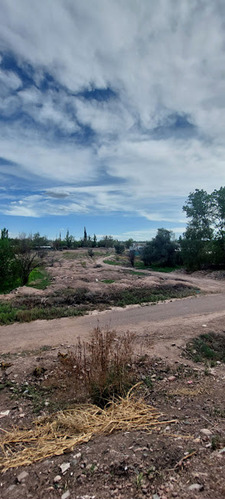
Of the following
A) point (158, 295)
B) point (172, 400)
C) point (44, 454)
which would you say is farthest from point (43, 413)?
point (158, 295)

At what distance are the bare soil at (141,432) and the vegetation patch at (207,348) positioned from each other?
0.18 meters

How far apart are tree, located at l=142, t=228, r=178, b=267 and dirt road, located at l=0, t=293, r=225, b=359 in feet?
58.9

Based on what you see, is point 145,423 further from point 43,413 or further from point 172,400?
point 43,413

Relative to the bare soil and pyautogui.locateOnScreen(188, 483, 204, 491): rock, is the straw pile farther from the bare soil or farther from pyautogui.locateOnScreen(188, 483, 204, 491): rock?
pyautogui.locateOnScreen(188, 483, 204, 491): rock

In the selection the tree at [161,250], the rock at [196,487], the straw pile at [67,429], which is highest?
the tree at [161,250]

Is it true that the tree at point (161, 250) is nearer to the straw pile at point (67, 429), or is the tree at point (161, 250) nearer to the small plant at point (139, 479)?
the straw pile at point (67, 429)

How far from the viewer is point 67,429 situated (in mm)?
2861

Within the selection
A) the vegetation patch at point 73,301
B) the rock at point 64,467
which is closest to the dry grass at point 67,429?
the rock at point 64,467

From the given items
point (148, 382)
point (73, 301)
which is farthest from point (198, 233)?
point (148, 382)

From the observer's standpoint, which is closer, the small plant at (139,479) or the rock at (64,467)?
the small plant at (139,479)

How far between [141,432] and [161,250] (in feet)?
85.4

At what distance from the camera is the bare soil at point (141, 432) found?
6.67 feet

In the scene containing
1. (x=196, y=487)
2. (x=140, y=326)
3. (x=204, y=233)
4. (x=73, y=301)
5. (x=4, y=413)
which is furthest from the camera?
(x=204, y=233)

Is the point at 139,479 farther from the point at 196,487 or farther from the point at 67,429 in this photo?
the point at 67,429
